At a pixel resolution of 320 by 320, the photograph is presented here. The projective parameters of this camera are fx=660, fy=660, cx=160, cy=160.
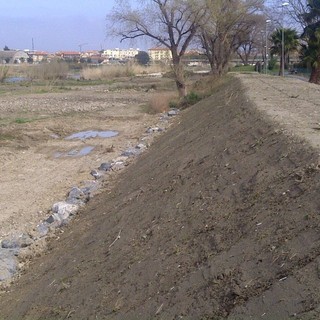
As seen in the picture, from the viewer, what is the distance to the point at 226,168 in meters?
9.99

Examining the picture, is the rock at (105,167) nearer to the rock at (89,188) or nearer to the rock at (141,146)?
the rock at (89,188)

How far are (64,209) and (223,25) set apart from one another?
37229 mm

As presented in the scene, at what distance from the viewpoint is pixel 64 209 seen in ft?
46.9

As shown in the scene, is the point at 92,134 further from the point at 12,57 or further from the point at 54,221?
the point at 12,57

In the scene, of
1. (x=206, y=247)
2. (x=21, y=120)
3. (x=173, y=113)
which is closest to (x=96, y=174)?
(x=206, y=247)

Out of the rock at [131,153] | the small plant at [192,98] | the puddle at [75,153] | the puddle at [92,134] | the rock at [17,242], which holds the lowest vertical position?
the puddle at [92,134]

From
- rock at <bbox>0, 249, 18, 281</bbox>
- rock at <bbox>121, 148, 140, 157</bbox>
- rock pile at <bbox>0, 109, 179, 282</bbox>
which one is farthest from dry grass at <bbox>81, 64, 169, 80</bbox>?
rock at <bbox>0, 249, 18, 281</bbox>

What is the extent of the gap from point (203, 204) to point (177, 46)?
1411 inches

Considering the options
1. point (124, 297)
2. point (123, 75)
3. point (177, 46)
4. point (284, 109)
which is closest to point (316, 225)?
point (124, 297)

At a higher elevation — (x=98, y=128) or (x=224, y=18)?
(x=224, y=18)

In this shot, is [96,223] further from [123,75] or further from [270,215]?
[123,75]

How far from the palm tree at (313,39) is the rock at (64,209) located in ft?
86.1

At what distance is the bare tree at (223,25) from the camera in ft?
152

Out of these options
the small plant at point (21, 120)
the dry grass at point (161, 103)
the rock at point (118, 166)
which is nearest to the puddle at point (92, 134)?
the small plant at point (21, 120)
